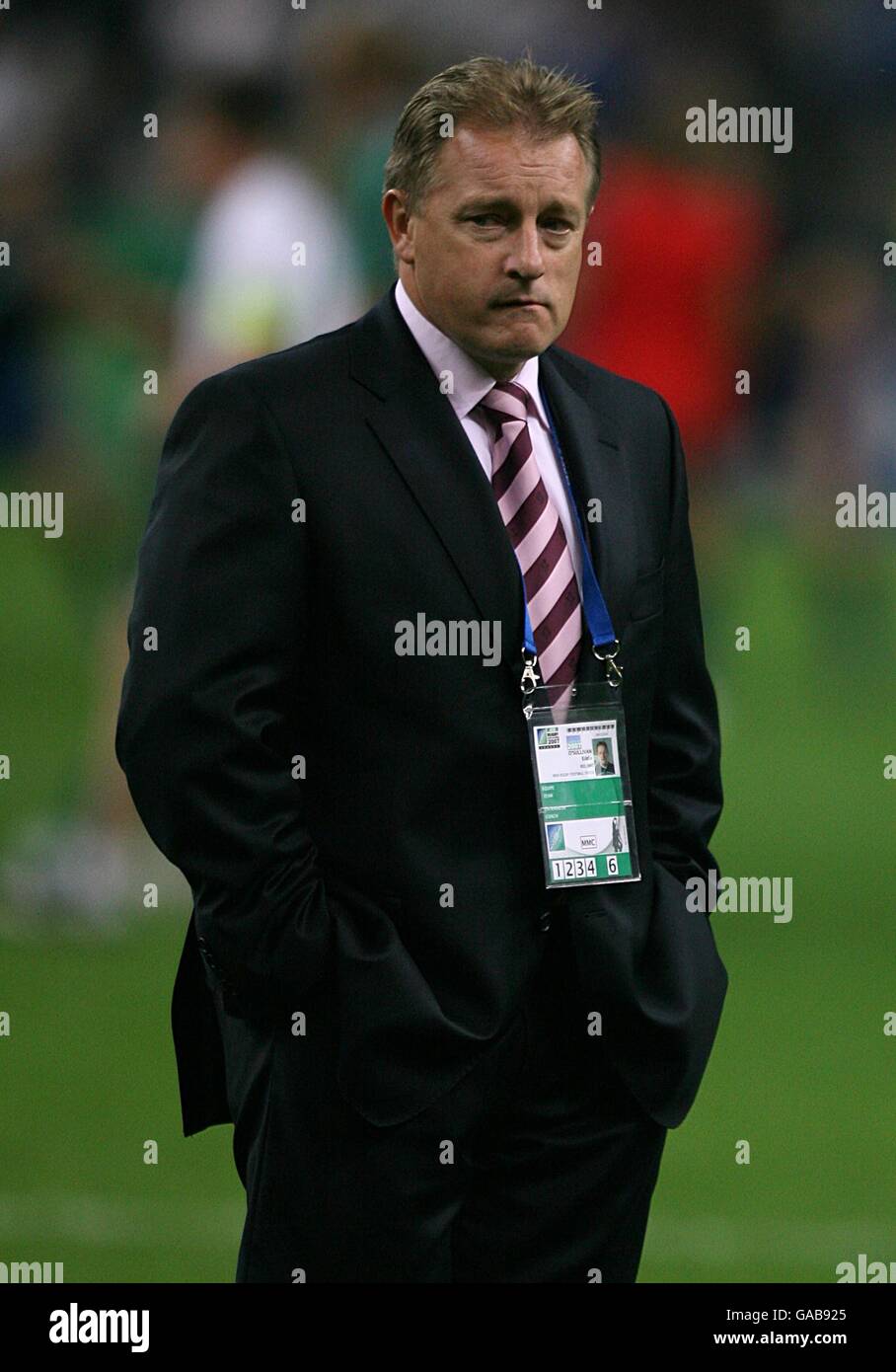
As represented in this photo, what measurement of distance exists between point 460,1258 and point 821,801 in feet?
14.7

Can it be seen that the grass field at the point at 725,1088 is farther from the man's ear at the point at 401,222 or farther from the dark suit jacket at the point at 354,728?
the man's ear at the point at 401,222

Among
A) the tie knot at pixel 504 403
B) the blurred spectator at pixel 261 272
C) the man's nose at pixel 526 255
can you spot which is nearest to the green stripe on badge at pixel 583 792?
the tie knot at pixel 504 403

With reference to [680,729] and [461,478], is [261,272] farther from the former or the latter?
[461,478]

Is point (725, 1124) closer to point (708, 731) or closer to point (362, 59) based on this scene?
point (708, 731)

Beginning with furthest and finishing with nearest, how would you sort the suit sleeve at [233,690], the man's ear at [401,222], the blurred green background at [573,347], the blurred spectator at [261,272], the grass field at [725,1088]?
the blurred spectator at [261,272], the blurred green background at [573,347], the grass field at [725,1088], the man's ear at [401,222], the suit sleeve at [233,690]

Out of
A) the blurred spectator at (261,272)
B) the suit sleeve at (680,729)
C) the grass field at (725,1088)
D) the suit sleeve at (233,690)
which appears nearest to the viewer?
the suit sleeve at (233,690)

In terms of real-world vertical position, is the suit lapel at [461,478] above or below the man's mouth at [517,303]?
below

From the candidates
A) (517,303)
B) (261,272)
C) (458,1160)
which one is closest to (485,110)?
(517,303)

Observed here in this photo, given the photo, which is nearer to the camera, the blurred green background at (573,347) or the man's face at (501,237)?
the man's face at (501,237)

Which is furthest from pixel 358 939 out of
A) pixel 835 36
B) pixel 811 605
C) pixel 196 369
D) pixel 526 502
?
pixel 835 36

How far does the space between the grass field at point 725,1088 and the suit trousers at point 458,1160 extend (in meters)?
1.19

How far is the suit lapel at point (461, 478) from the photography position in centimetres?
256

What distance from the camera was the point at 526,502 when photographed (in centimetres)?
264

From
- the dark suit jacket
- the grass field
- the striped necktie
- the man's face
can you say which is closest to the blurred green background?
the grass field
